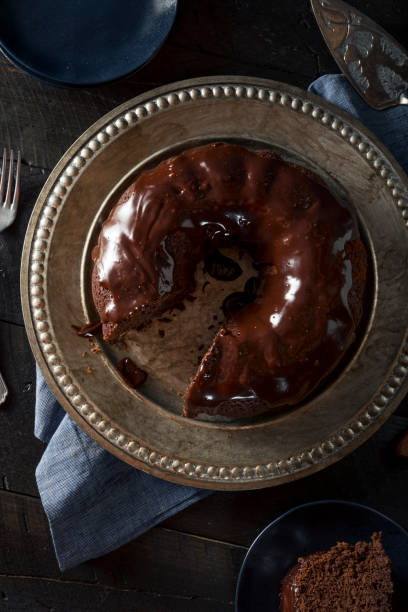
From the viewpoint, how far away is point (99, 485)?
6.15ft

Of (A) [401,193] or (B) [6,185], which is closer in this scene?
(A) [401,193]

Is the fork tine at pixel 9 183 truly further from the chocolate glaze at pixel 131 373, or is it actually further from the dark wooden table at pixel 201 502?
the chocolate glaze at pixel 131 373

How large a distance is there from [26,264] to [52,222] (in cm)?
16

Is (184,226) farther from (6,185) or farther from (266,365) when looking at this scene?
(6,185)

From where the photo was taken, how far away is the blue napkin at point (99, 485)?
1.86 m

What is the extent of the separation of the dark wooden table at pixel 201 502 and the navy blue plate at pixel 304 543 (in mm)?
142

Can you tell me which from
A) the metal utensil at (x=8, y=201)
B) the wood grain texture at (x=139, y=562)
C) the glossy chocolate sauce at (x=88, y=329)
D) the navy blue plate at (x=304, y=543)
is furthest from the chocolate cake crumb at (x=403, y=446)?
the metal utensil at (x=8, y=201)

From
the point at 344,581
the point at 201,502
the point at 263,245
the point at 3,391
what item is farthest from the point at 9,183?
the point at 344,581

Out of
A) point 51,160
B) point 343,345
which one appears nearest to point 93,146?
point 51,160

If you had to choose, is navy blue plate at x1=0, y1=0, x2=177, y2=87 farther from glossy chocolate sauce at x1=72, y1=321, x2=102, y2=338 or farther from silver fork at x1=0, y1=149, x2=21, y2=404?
glossy chocolate sauce at x1=72, y1=321, x2=102, y2=338

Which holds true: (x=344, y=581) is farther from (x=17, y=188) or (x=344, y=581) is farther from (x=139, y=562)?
(x=17, y=188)

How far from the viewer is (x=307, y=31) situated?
1960 mm

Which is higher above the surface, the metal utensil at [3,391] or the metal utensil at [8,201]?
the metal utensil at [8,201]

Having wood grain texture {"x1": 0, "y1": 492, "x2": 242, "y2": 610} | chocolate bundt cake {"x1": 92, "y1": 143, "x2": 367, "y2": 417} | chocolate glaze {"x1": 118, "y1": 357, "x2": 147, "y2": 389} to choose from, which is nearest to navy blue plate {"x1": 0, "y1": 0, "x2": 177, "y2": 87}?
chocolate bundt cake {"x1": 92, "y1": 143, "x2": 367, "y2": 417}
